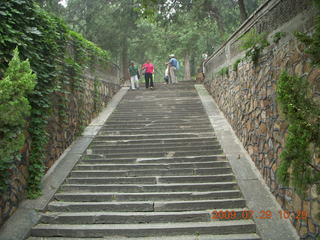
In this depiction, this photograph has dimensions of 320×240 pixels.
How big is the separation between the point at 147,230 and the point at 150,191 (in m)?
1.09

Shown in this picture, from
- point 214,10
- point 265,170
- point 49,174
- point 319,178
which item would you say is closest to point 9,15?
point 49,174

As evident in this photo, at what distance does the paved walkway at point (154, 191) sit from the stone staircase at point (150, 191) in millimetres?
16

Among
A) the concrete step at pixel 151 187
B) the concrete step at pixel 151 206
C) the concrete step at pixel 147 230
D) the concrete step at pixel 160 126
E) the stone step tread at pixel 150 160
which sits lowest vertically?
the concrete step at pixel 147 230

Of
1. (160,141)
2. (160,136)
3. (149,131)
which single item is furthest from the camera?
(149,131)

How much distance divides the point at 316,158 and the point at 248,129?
2.87 meters

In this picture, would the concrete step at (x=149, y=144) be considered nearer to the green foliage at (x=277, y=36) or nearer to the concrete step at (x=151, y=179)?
the concrete step at (x=151, y=179)

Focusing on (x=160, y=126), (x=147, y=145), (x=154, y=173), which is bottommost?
(x=154, y=173)

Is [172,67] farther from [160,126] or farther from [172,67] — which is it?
[160,126]

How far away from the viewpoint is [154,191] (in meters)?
5.27

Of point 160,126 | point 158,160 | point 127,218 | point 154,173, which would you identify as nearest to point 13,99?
point 127,218

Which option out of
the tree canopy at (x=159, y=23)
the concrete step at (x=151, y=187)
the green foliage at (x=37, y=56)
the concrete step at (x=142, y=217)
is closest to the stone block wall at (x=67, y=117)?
the green foliage at (x=37, y=56)

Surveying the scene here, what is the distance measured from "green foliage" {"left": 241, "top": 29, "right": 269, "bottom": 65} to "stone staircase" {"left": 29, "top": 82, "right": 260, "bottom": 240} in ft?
7.83

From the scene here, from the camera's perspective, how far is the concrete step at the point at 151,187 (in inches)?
205

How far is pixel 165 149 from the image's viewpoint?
6.78m
